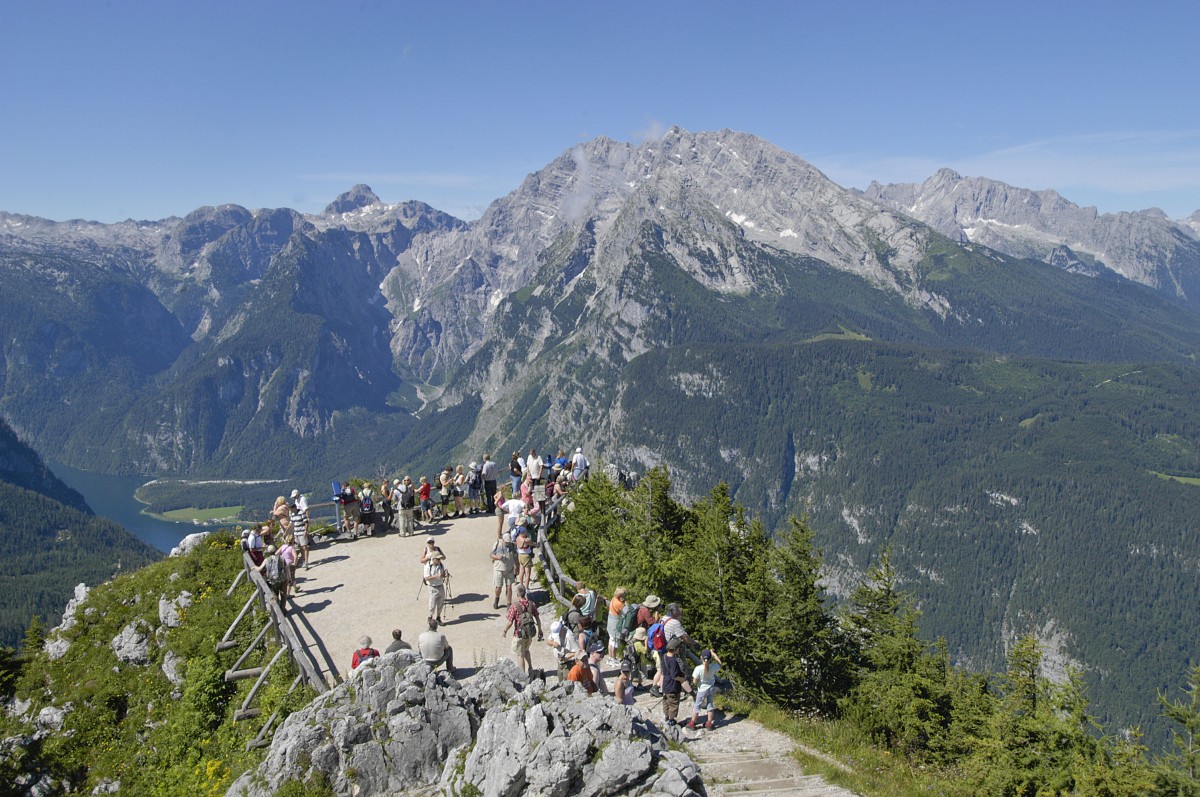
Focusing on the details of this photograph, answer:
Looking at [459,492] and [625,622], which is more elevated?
[459,492]

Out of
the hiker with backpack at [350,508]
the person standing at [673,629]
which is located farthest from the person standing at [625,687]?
the hiker with backpack at [350,508]

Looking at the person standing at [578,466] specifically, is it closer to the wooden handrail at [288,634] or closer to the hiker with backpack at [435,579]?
the hiker with backpack at [435,579]

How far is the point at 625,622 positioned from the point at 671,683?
2650 mm

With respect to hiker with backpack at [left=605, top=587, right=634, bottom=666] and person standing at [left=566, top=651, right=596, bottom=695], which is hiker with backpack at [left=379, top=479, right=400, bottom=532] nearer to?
hiker with backpack at [left=605, top=587, right=634, bottom=666]

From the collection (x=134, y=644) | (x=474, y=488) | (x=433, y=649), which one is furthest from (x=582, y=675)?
(x=474, y=488)

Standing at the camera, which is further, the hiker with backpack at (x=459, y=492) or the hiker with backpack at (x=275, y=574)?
the hiker with backpack at (x=459, y=492)

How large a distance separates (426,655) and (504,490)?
85.1 feet

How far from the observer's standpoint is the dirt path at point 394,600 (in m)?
24.4

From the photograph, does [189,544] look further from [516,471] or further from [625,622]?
[625,622]

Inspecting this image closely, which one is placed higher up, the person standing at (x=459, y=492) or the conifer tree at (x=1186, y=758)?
the person standing at (x=459, y=492)

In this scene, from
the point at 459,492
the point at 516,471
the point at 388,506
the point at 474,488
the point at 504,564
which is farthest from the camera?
the point at 474,488

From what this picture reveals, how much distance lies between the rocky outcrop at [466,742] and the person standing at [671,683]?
13.0 ft

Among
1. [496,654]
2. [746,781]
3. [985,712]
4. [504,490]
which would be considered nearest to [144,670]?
[496,654]

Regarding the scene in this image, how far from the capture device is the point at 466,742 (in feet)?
56.7
